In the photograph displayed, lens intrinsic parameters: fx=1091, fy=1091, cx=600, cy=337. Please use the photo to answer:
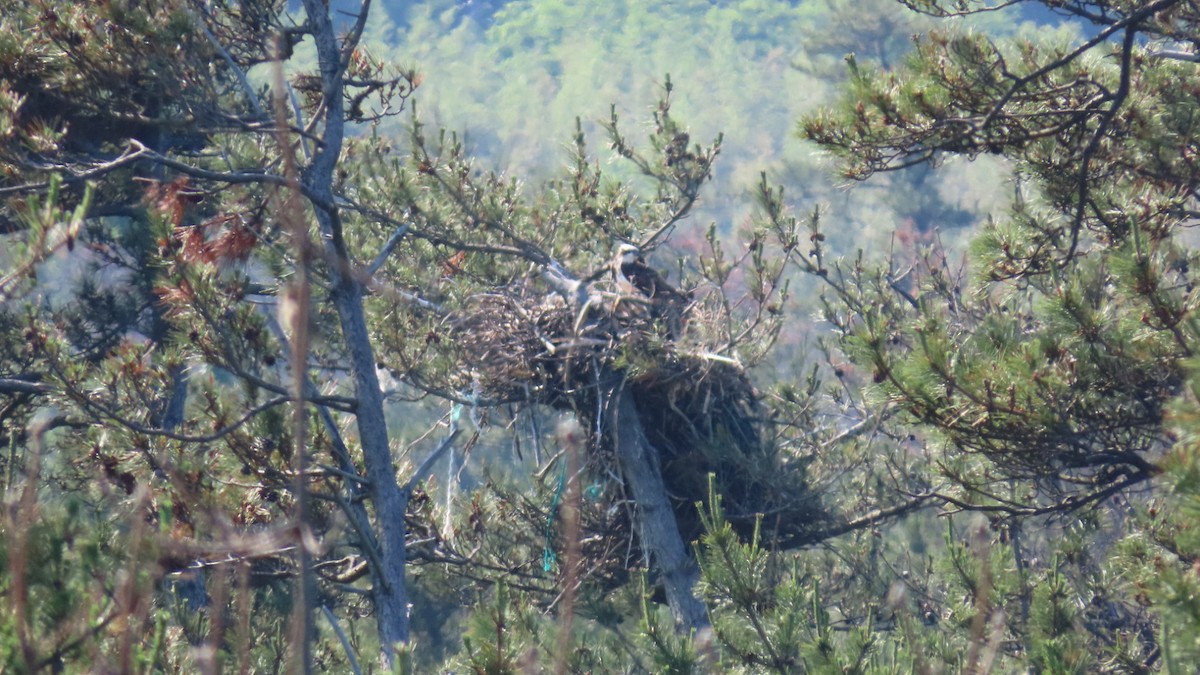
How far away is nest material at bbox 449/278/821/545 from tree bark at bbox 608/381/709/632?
120 millimetres

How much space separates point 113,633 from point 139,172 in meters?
5.41

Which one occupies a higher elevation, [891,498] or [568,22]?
[568,22]

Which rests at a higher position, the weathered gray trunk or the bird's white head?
the bird's white head

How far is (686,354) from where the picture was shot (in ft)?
19.4

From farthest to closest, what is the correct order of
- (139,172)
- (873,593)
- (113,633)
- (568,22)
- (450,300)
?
(568,22), (873,593), (139,172), (450,300), (113,633)

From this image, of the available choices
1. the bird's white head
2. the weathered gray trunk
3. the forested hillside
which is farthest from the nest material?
the weathered gray trunk

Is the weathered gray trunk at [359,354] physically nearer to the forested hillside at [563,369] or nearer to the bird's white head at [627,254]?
the forested hillside at [563,369]

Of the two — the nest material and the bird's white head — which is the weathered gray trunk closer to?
the nest material

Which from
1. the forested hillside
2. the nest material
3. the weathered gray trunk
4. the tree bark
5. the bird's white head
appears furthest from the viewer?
the bird's white head

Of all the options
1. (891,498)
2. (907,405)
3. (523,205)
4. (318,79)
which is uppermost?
(523,205)

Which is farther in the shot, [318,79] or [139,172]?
[139,172]

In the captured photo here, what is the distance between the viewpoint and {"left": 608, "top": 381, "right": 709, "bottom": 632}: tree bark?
6.31 m

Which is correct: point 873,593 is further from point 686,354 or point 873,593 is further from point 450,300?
point 450,300

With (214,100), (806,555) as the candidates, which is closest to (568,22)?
(806,555)
